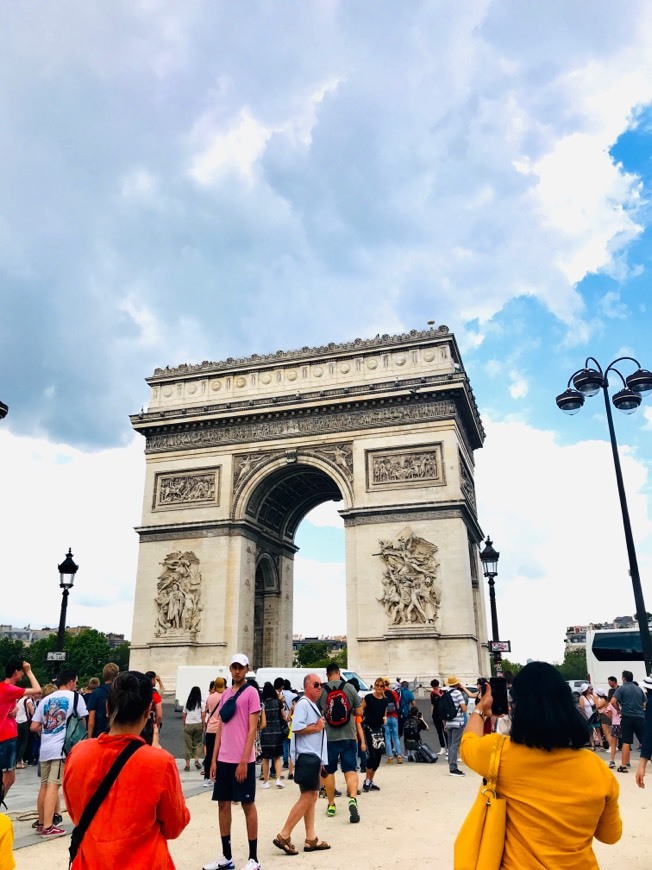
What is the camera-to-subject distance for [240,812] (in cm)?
849

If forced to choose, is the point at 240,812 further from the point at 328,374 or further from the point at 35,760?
the point at 328,374

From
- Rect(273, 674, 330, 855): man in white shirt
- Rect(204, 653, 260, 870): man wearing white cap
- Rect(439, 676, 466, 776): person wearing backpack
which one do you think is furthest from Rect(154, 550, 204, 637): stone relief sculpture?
Rect(204, 653, 260, 870): man wearing white cap

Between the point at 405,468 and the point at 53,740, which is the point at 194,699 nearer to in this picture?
the point at 53,740

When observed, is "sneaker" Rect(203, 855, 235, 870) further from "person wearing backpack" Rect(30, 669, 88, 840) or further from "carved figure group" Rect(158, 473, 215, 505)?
"carved figure group" Rect(158, 473, 215, 505)

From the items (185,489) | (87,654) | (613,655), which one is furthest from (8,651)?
(613,655)

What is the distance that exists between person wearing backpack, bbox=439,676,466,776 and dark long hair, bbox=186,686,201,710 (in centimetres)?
458

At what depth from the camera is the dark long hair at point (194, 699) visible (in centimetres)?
1249

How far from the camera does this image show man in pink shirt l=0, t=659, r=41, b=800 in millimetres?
6874

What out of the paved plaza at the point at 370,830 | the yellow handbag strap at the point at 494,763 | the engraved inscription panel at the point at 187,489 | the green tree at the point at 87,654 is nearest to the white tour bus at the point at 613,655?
the engraved inscription panel at the point at 187,489

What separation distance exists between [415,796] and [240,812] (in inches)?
95.3

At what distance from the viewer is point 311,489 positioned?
32938 millimetres

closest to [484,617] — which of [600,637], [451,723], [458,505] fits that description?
[600,637]

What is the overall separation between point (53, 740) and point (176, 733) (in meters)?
12.2

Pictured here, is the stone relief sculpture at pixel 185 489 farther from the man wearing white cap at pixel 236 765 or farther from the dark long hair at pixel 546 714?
the dark long hair at pixel 546 714
